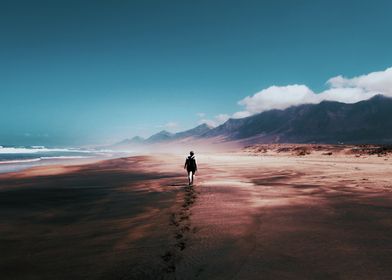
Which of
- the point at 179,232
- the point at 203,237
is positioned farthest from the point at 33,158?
the point at 203,237

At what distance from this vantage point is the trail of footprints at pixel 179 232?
5.53 m

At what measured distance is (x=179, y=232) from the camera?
→ 761 cm

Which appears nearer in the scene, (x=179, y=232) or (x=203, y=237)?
(x=203, y=237)

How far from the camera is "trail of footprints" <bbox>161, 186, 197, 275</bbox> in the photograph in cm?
553

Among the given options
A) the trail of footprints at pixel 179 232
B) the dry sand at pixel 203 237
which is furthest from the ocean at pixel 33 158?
the trail of footprints at pixel 179 232

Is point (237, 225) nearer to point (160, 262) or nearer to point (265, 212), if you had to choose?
point (265, 212)

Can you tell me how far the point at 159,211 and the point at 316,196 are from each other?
6410mm

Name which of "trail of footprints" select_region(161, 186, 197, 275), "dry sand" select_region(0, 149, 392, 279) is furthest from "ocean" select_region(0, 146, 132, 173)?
"trail of footprints" select_region(161, 186, 197, 275)

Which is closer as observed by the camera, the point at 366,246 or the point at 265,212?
the point at 366,246

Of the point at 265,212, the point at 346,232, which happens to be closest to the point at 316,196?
the point at 265,212

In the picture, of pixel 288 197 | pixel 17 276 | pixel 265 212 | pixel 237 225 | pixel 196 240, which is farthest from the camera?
pixel 288 197

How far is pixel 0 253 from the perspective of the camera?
627 cm

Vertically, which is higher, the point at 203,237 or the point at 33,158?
the point at 33,158

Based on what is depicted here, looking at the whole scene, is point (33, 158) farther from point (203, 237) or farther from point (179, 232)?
point (203, 237)
